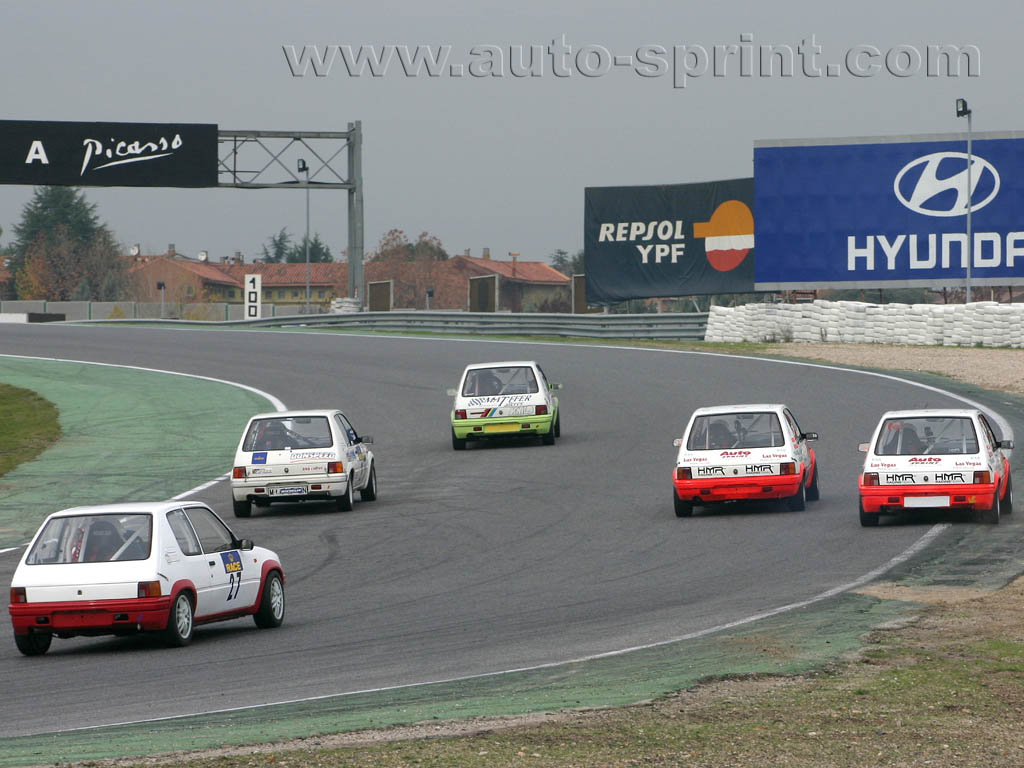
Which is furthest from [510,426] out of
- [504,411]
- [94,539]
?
[94,539]

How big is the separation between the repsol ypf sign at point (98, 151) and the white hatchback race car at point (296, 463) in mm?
36276

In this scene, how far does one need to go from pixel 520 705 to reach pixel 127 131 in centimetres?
5009

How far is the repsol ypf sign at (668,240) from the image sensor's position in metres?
60.0

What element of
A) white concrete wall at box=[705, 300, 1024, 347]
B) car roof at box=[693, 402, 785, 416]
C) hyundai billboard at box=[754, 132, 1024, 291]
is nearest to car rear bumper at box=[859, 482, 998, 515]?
car roof at box=[693, 402, 785, 416]

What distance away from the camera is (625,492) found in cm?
2212

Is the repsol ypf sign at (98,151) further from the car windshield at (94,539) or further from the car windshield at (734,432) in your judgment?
the car windshield at (94,539)

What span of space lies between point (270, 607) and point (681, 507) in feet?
24.5

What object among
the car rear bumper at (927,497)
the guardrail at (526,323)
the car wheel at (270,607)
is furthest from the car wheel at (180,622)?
the guardrail at (526,323)

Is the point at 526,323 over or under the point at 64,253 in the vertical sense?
under

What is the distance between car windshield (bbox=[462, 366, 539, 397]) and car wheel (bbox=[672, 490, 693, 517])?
820 centimetres

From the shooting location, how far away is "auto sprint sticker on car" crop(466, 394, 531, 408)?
2733 centimetres

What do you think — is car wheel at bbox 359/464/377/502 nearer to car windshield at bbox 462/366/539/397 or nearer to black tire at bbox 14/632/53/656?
car windshield at bbox 462/366/539/397

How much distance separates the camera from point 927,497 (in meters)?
18.0

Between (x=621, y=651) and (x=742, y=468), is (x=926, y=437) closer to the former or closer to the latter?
(x=742, y=468)
